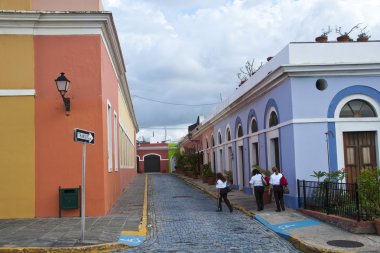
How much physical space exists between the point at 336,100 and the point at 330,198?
351 cm

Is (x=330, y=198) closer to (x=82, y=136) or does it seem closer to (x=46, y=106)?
(x=82, y=136)

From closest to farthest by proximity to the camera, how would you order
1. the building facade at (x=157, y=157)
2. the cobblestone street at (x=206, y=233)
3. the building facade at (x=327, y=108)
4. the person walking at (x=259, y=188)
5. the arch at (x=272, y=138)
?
1. the cobblestone street at (x=206, y=233)
2. the building facade at (x=327, y=108)
3. the person walking at (x=259, y=188)
4. the arch at (x=272, y=138)
5. the building facade at (x=157, y=157)

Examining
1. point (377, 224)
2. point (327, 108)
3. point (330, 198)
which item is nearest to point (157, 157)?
point (327, 108)

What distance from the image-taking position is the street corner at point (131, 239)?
937 centimetres

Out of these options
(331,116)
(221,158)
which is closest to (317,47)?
(331,116)

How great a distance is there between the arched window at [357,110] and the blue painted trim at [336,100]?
0.30 metres

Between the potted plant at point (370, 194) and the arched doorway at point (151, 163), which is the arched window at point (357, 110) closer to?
the potted plant at point (370, 194)

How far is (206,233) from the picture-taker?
10.7 metres

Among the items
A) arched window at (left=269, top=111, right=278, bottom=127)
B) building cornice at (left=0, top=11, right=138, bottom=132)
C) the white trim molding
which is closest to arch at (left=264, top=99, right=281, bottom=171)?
arched window at (left=269, top=111, right=278, bottom=127)

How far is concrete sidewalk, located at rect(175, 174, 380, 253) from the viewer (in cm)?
888

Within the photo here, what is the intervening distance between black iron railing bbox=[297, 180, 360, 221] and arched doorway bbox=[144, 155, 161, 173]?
161 feet

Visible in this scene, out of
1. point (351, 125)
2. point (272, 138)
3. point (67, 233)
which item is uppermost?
point (351, 125)

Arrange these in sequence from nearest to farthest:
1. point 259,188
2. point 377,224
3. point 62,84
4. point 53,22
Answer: point 377,224 → point 62,84 → point 53,22 → point 259,188

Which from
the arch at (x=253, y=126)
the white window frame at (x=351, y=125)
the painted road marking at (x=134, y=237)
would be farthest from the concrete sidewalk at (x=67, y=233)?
the arch at (x=253, y=126)
